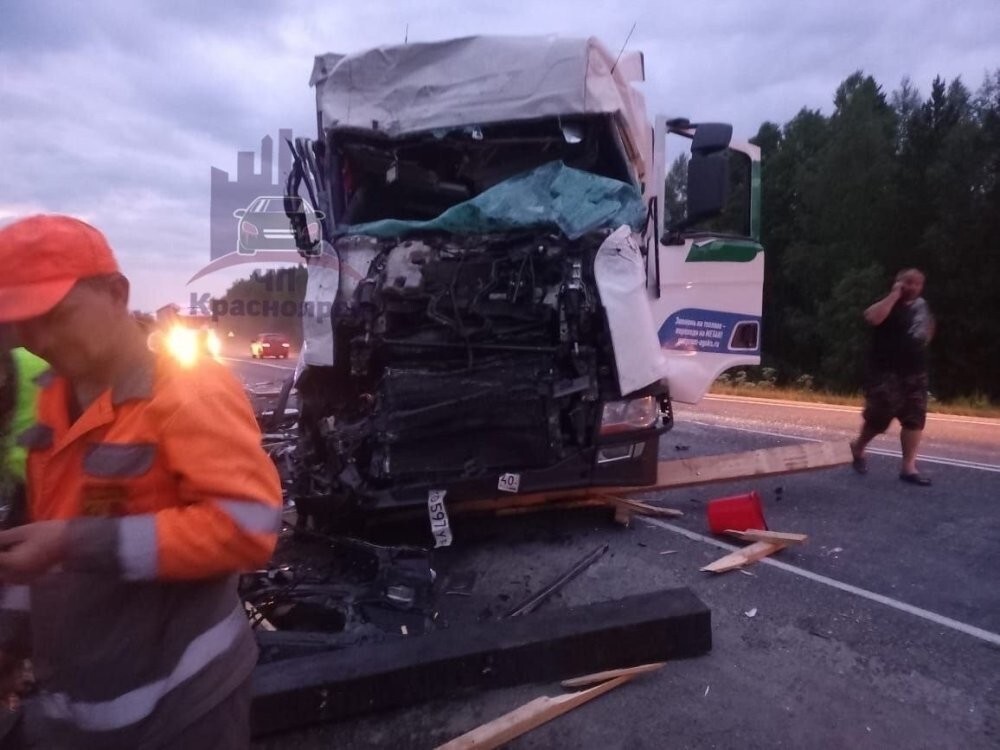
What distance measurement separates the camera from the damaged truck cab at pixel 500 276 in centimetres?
420

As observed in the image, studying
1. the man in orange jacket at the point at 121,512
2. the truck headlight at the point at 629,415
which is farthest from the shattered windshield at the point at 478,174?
the man in orange jacket at the point at 121,512

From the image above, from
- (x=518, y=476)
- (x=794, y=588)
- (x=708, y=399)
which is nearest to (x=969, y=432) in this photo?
(x=708, y=399)

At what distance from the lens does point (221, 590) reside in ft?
5.01

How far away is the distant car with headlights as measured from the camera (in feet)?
99.2

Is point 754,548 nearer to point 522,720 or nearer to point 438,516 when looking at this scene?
point 438,516

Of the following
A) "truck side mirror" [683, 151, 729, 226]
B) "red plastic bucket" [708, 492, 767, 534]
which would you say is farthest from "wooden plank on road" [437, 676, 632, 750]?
"truck side mirror" [683, 151, 729, 226]

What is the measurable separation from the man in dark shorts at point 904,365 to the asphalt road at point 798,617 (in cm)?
43

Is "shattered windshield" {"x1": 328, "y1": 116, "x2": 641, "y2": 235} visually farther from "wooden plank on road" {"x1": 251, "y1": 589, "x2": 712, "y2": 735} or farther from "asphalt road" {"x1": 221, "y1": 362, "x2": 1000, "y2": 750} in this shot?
"wooden plank on road" {"x1": 251, "y1": 589, "x2": 712, "y2": 735}

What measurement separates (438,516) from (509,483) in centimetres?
43

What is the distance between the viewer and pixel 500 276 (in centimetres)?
434

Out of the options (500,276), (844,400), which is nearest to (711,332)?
(500,276)

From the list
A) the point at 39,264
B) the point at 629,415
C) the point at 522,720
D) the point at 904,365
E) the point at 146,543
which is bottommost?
the point at 522,720

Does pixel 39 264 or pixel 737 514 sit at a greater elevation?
pixel 39 264

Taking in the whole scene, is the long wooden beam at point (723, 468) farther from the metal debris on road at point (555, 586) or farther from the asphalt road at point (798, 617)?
the metal debris on road at point (555, 586)
